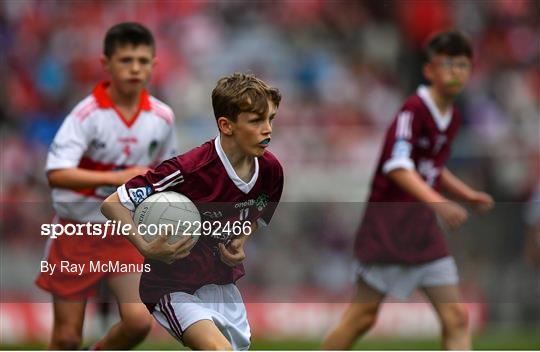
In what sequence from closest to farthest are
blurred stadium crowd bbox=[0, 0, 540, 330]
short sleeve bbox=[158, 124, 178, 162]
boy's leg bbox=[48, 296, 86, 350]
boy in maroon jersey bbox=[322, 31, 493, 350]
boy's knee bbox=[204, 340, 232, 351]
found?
boy's knee bbox=[204, 340, 232, 351] < boy's leg bbox=[48, 296, 86, 350] < short sleeve bbox=[158, 124, 178, 162] < boy in maroon jersey bbox=[322, 31, 493, 350] < blurred stadium crowd bbox=[0, 0, 540, 330]

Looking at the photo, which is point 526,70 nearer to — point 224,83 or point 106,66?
point 106,66

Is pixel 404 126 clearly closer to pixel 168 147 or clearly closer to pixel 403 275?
pixel 403 275

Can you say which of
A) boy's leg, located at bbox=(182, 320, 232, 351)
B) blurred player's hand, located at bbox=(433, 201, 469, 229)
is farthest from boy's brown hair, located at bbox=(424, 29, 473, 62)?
boy's leg, located at bbox=(182, 320, 232, 351)

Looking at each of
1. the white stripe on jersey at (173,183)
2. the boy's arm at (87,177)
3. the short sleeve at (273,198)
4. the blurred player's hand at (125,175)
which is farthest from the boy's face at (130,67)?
the white stripe on jersey at (173,183)

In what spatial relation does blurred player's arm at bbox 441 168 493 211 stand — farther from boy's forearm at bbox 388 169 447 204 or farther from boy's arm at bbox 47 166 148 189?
boy's arm at bbox 47 166 148 189

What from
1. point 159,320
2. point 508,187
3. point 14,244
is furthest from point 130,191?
point 508,187

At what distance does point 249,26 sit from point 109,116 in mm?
8654

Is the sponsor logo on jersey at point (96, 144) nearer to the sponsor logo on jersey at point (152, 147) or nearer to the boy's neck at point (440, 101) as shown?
the sponsor logo on jersey at point (152, 147)

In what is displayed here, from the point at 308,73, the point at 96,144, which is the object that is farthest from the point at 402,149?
the point at 308,73

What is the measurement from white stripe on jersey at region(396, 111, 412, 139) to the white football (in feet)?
8.06

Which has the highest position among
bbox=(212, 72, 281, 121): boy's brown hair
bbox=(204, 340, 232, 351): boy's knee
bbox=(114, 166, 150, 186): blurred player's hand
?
bbox=(212, 72, 281, 121): boy's brown hair

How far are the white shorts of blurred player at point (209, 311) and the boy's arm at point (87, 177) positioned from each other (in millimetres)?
1265

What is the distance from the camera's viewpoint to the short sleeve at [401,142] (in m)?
8.17

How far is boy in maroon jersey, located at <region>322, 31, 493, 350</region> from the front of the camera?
26.5 feet
